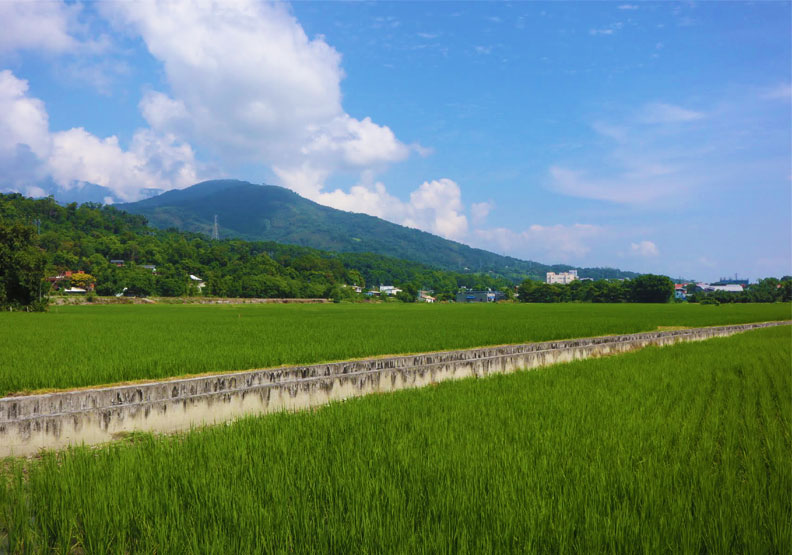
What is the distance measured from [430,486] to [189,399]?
385 cm

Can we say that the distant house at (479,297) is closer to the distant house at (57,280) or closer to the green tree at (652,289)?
the green tree at (652,289)

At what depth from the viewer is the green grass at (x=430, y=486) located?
7.73 ft

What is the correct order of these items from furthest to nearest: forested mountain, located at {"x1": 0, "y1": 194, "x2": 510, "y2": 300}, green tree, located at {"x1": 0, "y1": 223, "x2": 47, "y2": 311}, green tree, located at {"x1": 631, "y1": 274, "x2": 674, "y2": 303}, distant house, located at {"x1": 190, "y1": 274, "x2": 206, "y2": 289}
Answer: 1. distant house, located at {"x1": 190, "y1": 274, "x2": 206, "y2": 289}
2. green tree, located at {"x1": 631, "y1": 274, "x2": 674, "y2": 303}
3. forested mountain, located at {"x1": 0, "y1": 194, "x2": 510, "y2": 300}
4. green tree, located at {"x1": 0, "y1": 223, "x2": 47, "y2": 311}

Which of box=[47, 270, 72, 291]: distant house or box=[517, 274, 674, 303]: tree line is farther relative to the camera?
box=[517, 274, 674, 303]: tree line

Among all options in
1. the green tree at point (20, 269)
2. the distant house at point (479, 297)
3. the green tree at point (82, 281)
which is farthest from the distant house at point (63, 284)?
the distant house at point (479, 297)

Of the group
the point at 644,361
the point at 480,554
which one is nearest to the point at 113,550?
the point at 480,554

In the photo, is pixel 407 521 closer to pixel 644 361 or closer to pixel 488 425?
pixel 488 425

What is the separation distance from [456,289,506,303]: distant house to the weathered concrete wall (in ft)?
349

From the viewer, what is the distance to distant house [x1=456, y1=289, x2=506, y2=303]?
11625 cm

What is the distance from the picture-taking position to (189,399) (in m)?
5.67

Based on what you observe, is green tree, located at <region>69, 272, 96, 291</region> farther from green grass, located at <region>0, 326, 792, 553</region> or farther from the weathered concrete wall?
green grass, located at <region>0, 326, 792, 553</region>

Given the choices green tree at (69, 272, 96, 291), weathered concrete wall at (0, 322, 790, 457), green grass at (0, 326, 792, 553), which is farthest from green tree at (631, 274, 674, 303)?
green tree at (69, 272, 96, 291)

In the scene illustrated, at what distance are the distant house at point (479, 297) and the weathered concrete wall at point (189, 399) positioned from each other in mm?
106420

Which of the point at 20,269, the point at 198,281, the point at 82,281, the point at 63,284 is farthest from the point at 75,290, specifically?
Result: the point at 20,269
